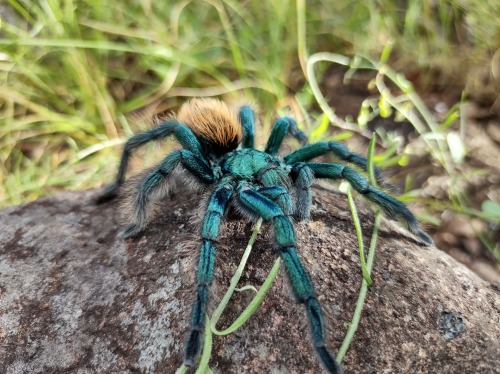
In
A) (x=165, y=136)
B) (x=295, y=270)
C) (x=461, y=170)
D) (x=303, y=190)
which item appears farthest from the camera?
(x=461, y=170)

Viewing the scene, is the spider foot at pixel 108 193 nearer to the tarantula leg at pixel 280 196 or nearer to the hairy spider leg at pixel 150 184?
the hairy spider leg at pixel 150 184

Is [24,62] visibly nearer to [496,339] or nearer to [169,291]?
[169,291]

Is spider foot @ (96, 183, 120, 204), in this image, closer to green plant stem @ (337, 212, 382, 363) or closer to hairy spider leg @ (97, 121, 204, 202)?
hairy spider leg @ (97, 121, 204, 202)

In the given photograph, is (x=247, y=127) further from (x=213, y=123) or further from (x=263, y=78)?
(x=263, y=78)

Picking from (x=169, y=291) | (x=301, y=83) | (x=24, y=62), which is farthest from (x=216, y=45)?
(x=169, y=291)

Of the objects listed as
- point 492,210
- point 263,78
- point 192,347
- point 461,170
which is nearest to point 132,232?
point 192,347

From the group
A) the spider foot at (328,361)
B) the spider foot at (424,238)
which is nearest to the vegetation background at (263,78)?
the spider foot at (424,238)
